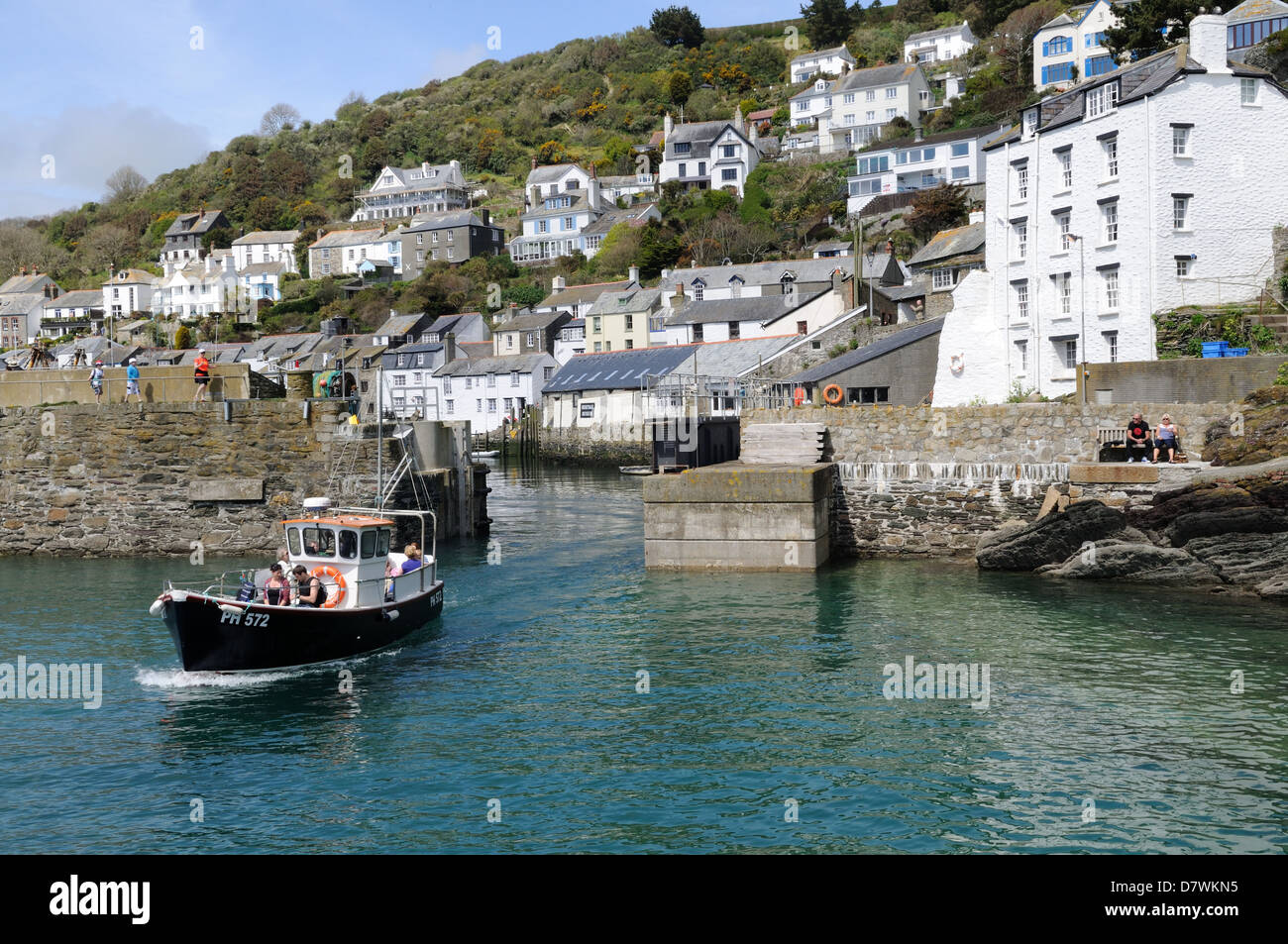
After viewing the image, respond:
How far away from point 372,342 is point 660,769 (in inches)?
4083

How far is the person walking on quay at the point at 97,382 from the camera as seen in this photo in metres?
34.5

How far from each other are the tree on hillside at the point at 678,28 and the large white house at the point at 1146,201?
15273 cm

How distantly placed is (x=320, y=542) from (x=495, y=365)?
7556 centimetres

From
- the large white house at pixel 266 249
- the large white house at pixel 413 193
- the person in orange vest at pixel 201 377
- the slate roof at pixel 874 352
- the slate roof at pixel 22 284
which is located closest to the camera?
the person in orange vest at pixel 201 377

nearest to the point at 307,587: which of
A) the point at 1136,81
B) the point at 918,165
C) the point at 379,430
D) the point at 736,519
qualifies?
the point at 379,430

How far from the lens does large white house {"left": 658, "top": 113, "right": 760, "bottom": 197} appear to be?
12400 centimetres

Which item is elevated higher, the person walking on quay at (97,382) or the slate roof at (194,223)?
the slate roof at (194,223)

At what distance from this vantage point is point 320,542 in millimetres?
22297

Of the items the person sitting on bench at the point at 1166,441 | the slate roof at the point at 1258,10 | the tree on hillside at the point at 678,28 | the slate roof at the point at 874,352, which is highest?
the tree on hillside at the point at 678,28

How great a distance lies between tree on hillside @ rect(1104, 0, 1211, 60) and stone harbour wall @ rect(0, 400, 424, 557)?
54.2 metres

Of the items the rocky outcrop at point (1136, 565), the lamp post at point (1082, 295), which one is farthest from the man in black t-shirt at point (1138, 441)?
the lamp post at point (1082, 295)

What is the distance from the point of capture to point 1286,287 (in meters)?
34.9

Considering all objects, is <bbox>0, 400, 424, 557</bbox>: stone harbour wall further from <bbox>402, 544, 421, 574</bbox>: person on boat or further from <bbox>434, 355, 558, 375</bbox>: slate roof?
<bbox>434, 355, 558, 375</bbox>: slate roof

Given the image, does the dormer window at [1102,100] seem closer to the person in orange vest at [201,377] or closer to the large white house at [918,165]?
the person in orange vest at [201,377]
